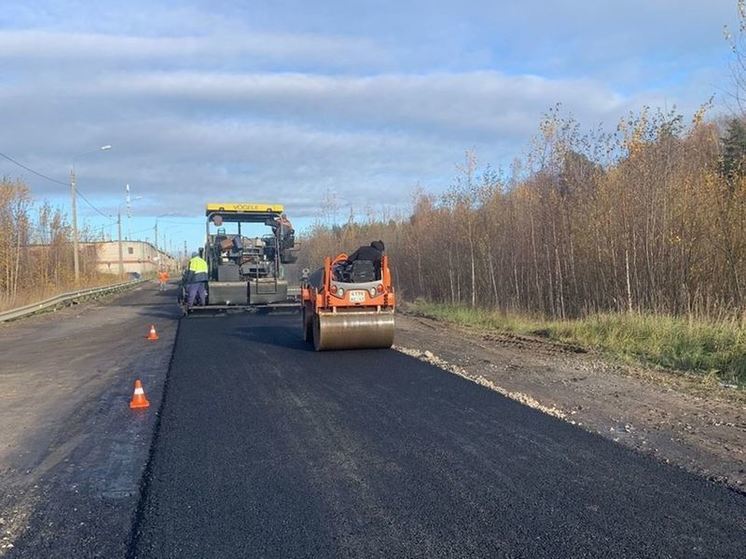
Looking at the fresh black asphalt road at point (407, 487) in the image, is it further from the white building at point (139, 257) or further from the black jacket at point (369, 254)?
the white building at point (139, 257)

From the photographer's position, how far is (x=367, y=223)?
44.8 meters

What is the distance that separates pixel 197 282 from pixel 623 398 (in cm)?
1656

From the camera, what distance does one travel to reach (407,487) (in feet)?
17.9

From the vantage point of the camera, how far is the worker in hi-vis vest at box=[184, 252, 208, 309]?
22.6 meters

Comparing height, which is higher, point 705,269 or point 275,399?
point 705,269

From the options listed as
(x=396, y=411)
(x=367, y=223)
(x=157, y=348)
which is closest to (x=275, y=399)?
(x=396, y=411)

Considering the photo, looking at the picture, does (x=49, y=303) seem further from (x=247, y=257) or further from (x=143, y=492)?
(x=143, y=492)

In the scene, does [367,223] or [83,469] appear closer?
[83,469]

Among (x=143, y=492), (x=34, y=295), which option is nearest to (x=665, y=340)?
(x=143, y=492)

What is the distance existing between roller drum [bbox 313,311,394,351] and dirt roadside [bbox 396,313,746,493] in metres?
0.65

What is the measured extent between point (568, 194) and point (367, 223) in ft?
83.7

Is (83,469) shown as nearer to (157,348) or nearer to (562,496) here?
(562,496)

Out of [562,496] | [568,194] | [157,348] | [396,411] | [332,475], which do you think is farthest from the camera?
[568,194]

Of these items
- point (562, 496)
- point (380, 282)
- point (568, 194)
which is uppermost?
point (568, 194)
